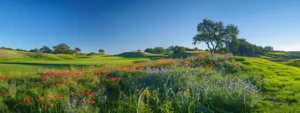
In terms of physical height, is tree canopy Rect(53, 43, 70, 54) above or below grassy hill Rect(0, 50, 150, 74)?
above

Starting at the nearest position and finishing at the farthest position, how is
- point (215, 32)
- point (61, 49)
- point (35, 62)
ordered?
1. point (35, 62)
2. point (215, 32)
3. point (61, 49)

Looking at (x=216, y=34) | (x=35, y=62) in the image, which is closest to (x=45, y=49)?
(x=35, y=62)

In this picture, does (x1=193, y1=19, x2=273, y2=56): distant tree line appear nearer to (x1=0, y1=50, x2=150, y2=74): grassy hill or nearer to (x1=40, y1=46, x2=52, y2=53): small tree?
(x1=0, y1=50, x2=150, y2=74): grassy hill

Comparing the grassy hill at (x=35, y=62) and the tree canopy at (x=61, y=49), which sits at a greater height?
the tree canopy at (x=61, y=49)

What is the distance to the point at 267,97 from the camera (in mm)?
5230

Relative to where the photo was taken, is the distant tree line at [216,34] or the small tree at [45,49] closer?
the distant tree line at [216,34]

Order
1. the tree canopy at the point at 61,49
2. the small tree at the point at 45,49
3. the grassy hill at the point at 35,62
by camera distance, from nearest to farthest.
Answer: the grassy hill at the point at 35,62 < the small tree at the point at 45,49 < the tree canopy at the point at 61,49

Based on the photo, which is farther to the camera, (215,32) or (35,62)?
(215,32)

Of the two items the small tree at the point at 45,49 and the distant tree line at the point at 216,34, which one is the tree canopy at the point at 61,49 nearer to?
the small tree at the point at 45,49

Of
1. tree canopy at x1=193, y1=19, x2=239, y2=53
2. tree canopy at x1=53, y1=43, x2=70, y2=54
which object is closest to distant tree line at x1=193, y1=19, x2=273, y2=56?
tree canopy at x1=193, y1=19, x2=239, y2=53

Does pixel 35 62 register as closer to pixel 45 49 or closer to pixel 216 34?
pixel 216 34

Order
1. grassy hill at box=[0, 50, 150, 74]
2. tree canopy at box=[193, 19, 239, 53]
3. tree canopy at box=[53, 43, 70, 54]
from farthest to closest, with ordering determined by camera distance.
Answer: tree canopy at box=[53, 43, 70, 54], tree canopy at box=[193, 19, 239, 53], grassy hill at box=[0, 50, 150, 74]

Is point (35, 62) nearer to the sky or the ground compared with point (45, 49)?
nearer to the ground

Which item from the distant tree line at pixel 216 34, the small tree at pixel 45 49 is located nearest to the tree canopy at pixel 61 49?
the small tree at pixel 45 49
